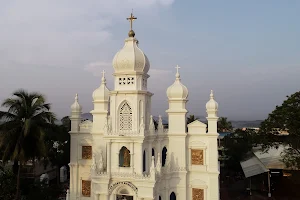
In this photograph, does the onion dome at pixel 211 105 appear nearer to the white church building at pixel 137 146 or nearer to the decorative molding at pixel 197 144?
the white church building at pixel 137 146

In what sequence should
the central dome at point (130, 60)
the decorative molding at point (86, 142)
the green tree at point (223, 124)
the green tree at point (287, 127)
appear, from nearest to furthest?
1. the central dome at point (130, 60)
2. the green tree at point (287, 127)
3. the decorative molding at point (86, 142)
4. the green tree at point (223, 124)

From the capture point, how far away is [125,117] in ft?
52.3

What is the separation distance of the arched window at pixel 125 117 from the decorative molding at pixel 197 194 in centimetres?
592

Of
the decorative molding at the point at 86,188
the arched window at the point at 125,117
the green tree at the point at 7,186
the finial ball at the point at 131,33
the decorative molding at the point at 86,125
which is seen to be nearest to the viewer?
the arched window at the point at 125,117

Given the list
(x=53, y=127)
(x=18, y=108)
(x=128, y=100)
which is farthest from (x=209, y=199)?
(x=18, y=108)

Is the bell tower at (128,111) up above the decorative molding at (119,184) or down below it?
above

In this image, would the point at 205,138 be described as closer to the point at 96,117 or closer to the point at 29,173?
the point at 96,117

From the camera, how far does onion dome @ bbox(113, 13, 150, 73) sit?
16062 millimetres

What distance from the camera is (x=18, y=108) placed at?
16.2 metres

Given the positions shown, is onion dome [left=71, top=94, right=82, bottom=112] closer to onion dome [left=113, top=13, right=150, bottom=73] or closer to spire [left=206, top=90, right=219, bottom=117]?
onion dome [left=113, top=13, right=150, bottom=73]

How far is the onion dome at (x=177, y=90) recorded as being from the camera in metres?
17.7

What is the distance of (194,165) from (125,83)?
6679 millimetres

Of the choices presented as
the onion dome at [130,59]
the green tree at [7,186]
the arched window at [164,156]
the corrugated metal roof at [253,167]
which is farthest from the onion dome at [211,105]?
the green tree at [7,186]

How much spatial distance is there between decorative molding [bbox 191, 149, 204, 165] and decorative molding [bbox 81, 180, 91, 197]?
7102mm
